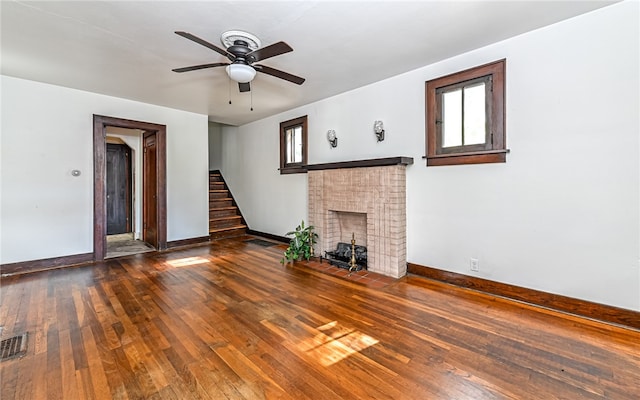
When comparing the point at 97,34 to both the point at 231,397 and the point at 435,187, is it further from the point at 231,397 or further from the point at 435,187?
the point at 435,187

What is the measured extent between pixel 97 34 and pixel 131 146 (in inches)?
173

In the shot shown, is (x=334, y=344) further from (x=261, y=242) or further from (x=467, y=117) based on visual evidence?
(x=261, y=242)

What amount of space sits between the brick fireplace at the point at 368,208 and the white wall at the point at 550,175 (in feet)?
0.78

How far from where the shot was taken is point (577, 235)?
8.49ft

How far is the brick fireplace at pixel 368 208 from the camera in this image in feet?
12.0

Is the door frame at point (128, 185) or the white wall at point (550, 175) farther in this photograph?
the door frame at point (128, 185)

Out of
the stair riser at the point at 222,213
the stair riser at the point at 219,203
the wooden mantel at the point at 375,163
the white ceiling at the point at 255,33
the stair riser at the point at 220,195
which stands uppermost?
the white ceiling at the point at 255,33

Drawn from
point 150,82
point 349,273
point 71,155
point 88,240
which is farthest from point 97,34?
point 349,273

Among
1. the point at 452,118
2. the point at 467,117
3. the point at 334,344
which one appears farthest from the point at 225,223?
the point at 467,117

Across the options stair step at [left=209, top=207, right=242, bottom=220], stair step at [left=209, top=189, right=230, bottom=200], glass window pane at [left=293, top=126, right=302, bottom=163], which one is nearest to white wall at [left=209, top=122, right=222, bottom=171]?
stair step at [left=209, top=189, right=230, bottom=200]

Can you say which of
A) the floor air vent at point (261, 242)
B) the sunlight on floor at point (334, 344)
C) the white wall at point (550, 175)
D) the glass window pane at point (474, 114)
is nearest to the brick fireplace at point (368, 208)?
the white wall at point (550, 175)

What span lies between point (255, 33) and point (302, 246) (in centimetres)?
309

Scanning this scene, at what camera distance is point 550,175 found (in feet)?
8.89

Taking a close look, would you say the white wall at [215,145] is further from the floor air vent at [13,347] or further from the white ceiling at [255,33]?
the floor air vent at [13,347]
